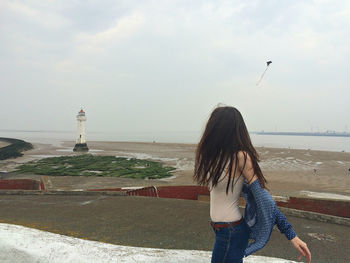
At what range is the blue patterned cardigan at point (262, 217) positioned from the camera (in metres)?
1.82

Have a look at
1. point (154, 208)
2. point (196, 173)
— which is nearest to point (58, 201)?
point (154, 208)

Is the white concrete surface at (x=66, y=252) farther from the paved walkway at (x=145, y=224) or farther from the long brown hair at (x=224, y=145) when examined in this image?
the long brown hair at (x=224, y=145)

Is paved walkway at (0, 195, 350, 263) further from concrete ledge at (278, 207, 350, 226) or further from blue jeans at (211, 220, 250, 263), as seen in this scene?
blue jeans at (211, 220, 250, 263)

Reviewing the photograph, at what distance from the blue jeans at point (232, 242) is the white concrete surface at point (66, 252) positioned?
4.77 ft

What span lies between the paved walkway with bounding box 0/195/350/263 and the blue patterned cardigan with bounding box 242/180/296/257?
122 inches

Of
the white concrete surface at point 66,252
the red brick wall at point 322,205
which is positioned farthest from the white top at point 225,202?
the red brick wall at point 322,205

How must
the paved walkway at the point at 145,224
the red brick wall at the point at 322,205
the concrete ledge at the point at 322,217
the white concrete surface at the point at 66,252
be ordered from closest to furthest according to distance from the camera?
the white concrete surface at the point at 66,252, the paved walkway at the point at 145,224, the concrete ledge at the point at 322,217, the red brick wall at the point at 322,205

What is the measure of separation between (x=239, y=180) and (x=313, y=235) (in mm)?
5091

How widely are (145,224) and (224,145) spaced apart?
185 inches

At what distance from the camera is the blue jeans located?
74.4 inches

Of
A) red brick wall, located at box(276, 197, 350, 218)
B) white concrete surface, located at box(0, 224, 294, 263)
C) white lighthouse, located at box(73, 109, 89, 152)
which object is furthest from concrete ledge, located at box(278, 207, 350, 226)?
white lighthouse, located at box(73, 109, 89, 152)

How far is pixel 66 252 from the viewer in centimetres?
313

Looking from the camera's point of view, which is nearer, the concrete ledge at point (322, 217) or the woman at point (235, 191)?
the woman at point (235, 191)

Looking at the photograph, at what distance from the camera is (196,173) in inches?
83.2
